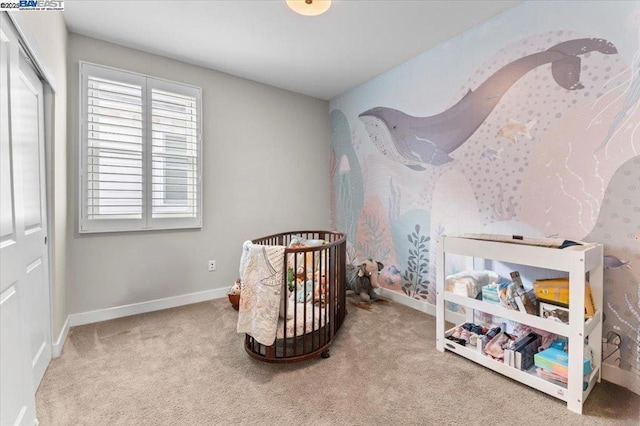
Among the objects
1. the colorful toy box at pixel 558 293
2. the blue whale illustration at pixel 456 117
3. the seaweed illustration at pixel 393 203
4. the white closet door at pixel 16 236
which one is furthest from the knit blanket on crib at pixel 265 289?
the blue whale illustration at pixel 456 117

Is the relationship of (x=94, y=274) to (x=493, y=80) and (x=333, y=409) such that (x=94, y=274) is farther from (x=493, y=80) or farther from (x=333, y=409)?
(x=493, y=80)

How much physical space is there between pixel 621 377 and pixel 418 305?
4.66ft

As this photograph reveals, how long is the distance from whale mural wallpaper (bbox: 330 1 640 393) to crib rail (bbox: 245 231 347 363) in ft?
3.59

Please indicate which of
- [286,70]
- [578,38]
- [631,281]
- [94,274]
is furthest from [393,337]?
[286,70]

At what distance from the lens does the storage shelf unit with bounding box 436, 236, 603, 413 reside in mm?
1477

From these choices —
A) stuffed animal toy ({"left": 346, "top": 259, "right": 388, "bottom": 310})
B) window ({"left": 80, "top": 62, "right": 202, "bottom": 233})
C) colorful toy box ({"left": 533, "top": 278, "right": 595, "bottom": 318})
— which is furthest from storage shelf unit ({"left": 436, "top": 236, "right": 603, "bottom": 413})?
window ({"left": 80, "top": 62, "right": 202, "bottom": 233})

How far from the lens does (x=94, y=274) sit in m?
2.57

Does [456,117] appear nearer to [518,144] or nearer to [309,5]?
[518,144]

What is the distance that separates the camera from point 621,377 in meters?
1.71

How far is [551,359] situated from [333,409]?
4.10ft

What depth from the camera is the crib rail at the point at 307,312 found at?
189 centimetres

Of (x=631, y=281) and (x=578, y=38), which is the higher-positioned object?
(x=578, y=38)

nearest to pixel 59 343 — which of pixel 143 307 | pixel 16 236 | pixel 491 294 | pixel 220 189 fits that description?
pixel 143 307

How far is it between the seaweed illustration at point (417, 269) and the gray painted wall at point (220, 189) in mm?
1422
